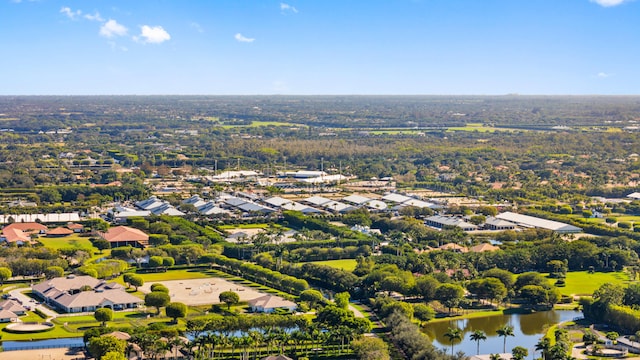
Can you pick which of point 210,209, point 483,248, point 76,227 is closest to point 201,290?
point 483,248

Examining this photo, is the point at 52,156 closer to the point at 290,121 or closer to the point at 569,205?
the point at 569,205

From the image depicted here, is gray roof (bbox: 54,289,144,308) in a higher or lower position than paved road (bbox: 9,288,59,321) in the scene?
higher

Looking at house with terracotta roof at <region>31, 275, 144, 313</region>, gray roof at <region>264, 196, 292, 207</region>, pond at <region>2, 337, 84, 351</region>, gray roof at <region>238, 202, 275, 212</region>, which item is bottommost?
gray roof at <region>264, 196, 292, 207</region>

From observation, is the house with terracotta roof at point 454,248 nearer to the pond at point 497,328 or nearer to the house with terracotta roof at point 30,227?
the pond at point 497,328

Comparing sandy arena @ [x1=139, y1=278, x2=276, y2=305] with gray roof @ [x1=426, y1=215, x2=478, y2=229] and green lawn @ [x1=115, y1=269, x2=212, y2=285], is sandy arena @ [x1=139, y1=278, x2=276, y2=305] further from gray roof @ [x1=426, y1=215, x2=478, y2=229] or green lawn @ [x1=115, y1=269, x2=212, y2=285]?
gray roof @ [x1=426, y1=215, x2=478, y2=229]

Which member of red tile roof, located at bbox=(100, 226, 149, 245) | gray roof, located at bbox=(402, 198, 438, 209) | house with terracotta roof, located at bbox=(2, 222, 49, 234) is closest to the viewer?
red tile roof, located at bbox=(100, 226, 149, 245)

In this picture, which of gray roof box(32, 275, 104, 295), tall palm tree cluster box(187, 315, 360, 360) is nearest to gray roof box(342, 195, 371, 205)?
gray roof box(32, 275, 104, 295)

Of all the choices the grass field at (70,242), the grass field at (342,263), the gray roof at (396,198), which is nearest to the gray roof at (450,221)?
the gray roof at (396,198)

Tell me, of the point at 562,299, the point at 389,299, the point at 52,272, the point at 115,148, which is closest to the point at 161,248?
the point at 52,272

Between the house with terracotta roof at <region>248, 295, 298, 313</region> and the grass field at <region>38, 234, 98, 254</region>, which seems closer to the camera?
the house with terracotta roof at <region>248, 295, 298, 313</region>
